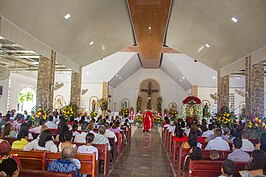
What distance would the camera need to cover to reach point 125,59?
18.2 m

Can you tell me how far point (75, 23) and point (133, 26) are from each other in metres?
3.81

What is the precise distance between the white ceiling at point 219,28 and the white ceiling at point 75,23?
2390mm

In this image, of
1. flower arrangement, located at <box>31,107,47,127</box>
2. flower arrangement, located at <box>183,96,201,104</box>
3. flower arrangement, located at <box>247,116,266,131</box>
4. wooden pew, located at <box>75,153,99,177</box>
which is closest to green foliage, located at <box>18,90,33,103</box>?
flower arrangement, located at <box>31,107,47,127</box>

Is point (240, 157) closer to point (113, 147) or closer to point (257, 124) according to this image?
point (257, 124)

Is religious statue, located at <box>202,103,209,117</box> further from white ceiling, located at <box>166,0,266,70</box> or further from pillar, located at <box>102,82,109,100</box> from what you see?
pillar, located at <box>102,82,109,100</box>

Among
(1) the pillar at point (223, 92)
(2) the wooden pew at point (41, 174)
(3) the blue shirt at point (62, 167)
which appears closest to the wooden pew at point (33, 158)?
(3) the blue shirt at point (62, 167)

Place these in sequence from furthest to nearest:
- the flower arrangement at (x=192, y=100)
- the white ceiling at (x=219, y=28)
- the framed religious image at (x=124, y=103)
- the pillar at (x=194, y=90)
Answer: the framed religious image at (x=124, y=103), the pillar at (x=194, y=90), the flower arrangement at (x=192, y=100), the white ceiling at (x=219, y=28)

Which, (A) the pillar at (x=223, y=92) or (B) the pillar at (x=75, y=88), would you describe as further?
(B) the pillar at (x=75, y=88)

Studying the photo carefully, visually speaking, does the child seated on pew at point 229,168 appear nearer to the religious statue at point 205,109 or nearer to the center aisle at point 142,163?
the center aisle at point 142,163

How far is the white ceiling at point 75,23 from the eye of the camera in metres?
6.43

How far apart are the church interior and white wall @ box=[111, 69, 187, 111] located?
7.00 metres

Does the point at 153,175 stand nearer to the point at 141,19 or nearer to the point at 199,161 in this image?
the point at 199,161

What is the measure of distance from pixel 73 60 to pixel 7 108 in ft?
19.0

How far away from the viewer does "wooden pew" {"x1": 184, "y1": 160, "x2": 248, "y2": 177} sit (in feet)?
12.9
